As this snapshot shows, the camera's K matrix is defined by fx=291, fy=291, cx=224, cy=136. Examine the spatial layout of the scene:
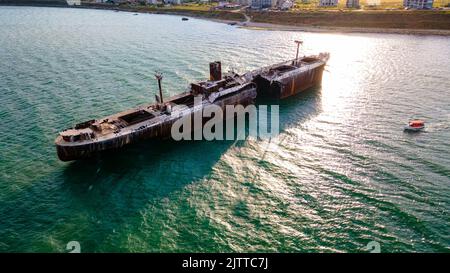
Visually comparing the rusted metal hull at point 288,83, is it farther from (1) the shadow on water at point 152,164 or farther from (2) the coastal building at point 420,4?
(2) the coastal building at point 420,4

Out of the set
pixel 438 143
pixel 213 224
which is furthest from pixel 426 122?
pixel 213 224

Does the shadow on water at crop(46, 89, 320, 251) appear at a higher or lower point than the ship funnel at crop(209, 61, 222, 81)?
lower

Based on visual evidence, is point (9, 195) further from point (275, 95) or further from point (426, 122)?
point (426, 122)

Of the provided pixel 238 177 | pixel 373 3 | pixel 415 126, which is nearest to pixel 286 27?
pixel 373 3

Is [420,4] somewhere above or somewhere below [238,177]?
above

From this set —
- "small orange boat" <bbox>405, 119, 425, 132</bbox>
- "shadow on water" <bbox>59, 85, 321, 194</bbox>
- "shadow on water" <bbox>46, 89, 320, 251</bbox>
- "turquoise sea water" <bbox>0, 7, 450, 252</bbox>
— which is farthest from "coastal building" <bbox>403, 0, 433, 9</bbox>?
"shadow on water" <bbox>46, 89, 320, 251</bbox>

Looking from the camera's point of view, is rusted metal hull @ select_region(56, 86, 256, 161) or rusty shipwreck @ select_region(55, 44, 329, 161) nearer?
rusted metal hull @ select_region(56, 86, 256, 161)

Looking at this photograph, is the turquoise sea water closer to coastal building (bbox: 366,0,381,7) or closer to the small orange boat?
the small orange boat

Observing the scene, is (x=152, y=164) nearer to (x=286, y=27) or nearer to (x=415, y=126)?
(x=415, y=126)
